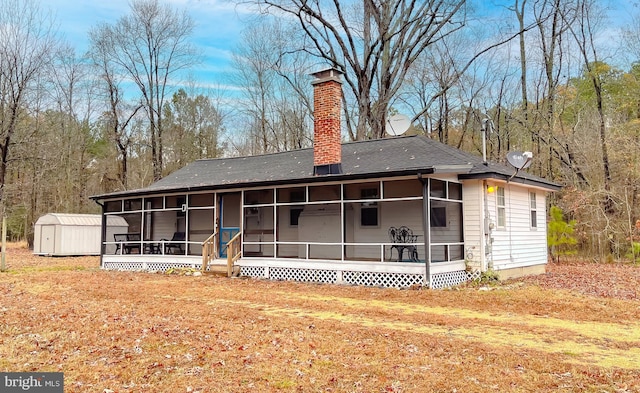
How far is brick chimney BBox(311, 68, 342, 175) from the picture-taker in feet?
47.2

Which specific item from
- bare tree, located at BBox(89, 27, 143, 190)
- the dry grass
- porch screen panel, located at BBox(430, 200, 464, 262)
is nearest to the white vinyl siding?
porch screen panel, located at BBox(430, 200, 464, 262)

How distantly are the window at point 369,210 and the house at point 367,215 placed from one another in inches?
1.2

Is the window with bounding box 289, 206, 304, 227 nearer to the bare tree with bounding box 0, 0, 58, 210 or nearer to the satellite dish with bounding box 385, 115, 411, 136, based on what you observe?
the satellite dish with bounding box 385, 115, 411, 136

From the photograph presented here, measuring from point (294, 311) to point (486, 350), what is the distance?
389 cm

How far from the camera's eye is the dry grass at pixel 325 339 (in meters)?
4.87

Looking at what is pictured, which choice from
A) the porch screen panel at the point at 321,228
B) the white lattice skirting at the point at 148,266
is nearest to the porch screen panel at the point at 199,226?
the white lattice skirting at the point at 148,266

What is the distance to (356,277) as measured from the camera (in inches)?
492

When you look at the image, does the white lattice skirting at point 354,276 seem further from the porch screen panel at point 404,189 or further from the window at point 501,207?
the porch screen panel at point 404,189

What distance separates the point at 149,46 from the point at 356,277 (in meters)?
25.7

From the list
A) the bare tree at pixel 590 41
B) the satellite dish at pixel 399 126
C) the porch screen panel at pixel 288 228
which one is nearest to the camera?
the porch screen panel at pixel 288 228

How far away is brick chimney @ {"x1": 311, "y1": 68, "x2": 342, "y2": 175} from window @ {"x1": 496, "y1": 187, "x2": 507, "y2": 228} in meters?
4.52

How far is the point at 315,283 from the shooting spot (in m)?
13.0

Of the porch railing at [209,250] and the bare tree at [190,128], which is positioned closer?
the porch railing at [209,250]

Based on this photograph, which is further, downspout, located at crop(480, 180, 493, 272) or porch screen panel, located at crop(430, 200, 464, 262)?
porch screen panel, located at crop(430, 200, 464, 262)
